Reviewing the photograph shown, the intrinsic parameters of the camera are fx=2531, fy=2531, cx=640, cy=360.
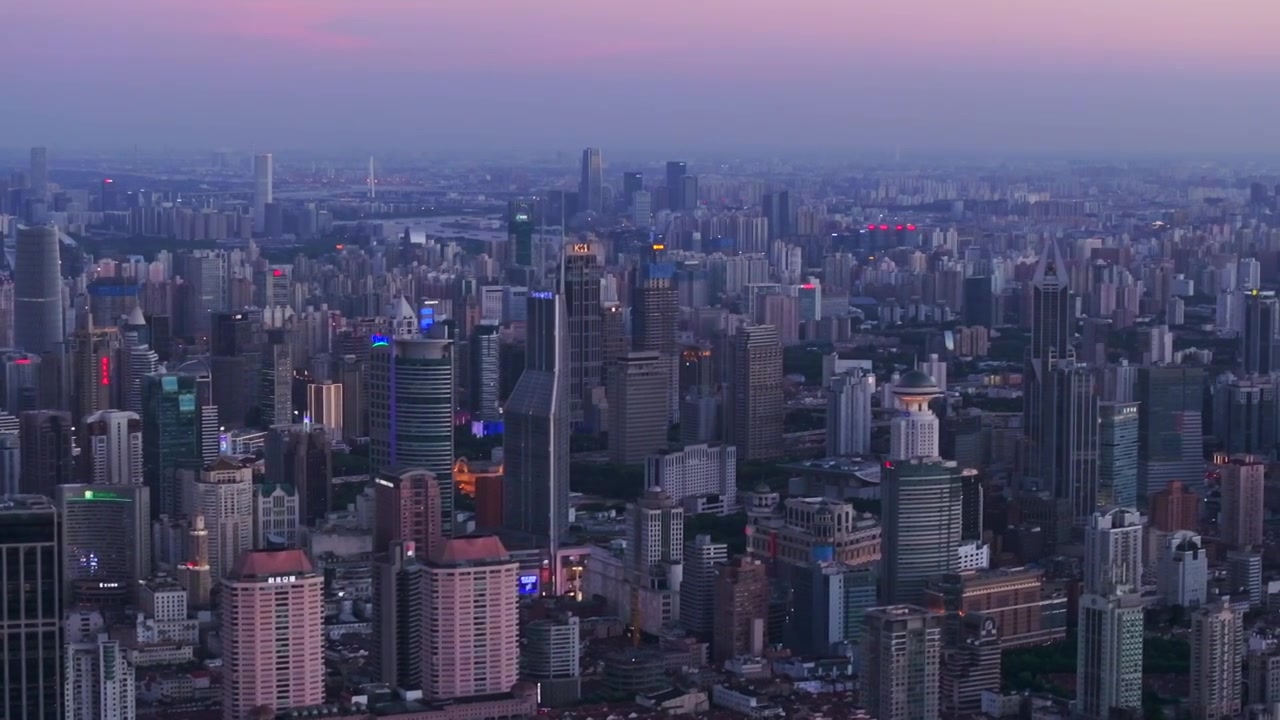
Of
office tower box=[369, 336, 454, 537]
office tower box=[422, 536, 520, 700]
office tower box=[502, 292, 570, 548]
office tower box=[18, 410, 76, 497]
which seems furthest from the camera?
office tower box=[18, 410, 76, 497]

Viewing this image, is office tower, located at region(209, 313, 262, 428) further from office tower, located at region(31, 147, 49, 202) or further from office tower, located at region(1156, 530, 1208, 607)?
office tower, located at region(1156, 530, 1208, 607)

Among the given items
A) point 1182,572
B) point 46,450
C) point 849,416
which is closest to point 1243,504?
point 1182,572

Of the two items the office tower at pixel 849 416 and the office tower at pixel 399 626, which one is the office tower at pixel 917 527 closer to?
the office tower at pixel 399 626

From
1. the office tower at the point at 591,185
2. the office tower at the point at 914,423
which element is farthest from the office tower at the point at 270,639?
the office tower at the point at 591,185

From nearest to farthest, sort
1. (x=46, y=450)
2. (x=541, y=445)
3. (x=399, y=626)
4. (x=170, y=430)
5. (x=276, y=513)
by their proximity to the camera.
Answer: (x=399, y=626), (x=276, y=513), (x=541, y=445), (x=46, y=450), (x=170, y=430)

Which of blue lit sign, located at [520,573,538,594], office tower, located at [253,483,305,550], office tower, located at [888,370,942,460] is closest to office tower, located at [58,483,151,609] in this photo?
office tower, located at [253,483,305,550]

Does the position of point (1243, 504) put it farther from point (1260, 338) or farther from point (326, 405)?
point (326, 405)
